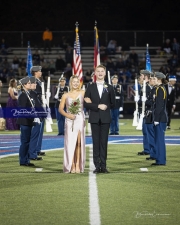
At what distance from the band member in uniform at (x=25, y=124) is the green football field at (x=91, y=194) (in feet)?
0.83

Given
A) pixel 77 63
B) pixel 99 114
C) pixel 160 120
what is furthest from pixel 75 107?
pixel 77 63


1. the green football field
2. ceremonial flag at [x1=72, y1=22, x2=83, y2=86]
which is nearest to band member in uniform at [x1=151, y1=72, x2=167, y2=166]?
the green football field

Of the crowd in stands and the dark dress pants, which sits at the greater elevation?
the crowd in stands

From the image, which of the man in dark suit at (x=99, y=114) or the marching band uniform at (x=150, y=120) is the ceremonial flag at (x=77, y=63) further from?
the man in dark suit at (x=99, y=114)

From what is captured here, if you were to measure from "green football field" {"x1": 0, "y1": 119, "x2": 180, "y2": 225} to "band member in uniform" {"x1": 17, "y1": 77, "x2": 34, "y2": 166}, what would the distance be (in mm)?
252

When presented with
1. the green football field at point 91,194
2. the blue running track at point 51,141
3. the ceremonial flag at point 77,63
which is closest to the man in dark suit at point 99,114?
the green football field at point 91,194

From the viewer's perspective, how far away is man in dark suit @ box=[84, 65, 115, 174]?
1373 centimetres

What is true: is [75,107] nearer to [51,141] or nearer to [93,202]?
[93,202]

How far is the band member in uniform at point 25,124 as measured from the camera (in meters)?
15.1

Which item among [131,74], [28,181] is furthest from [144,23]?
[28,181]

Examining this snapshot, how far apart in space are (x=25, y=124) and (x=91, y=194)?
4.20 metres

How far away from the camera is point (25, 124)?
15141 millimetres

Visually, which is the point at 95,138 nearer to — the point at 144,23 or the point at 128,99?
the point at 128,99

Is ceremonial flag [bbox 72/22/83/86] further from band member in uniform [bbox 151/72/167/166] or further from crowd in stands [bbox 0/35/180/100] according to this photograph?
crowd in stands [bbox 0/35/180/100]
